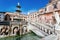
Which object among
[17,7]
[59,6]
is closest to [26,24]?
[59,6]

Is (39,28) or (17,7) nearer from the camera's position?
(39,28)

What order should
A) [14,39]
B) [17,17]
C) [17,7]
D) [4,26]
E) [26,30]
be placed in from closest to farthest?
[14,39] → [4,26] → [26,30] → [17,17] → [17,7]

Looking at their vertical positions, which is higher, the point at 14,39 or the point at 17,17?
the point at 17,17

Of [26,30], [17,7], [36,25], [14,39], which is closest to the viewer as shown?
[14,39]

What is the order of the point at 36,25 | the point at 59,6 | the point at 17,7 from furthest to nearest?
the point at 17,7
the point at 59,6
the point at 36,25

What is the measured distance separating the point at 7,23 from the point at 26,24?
3.60m

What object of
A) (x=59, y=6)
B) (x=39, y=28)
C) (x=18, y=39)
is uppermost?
(x=59, y=6)

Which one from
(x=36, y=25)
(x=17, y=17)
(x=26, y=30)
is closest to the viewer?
(x=36, y=25)

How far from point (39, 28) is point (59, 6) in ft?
31.4

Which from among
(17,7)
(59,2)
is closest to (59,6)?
(59,2)

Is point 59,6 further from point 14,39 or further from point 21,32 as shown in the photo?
point 14,39

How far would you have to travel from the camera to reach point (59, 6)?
24641 millimetres

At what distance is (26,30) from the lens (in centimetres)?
2138

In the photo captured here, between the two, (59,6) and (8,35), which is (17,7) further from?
(8,35)
